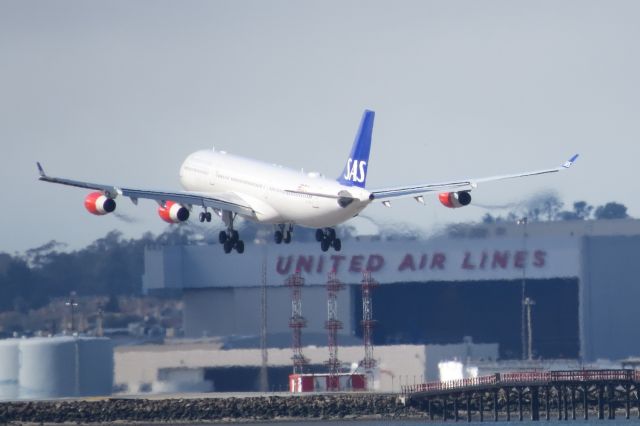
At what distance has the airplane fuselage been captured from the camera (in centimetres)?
10794

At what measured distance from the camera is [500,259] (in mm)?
195625

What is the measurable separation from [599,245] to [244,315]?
38188mm

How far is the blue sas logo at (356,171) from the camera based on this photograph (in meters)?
110

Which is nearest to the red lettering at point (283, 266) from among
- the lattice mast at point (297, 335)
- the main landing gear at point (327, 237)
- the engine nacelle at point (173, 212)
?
the lattice mast at point (297, 335)

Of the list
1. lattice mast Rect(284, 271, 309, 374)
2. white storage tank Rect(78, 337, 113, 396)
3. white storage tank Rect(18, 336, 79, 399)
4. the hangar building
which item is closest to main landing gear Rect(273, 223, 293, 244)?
white storage tank Rect(18, 336, 79, 399)

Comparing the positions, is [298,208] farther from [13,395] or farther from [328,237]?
[13,395]

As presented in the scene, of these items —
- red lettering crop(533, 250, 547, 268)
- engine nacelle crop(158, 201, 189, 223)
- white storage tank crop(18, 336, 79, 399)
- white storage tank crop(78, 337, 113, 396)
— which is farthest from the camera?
red lettering crop(533, 250, 547, 268)

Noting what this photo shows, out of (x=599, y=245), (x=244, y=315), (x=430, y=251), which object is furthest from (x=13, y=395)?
(x=599, y=245)

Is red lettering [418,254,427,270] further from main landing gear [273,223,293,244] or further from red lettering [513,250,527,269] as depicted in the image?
main landing gear [273,223,293,244]

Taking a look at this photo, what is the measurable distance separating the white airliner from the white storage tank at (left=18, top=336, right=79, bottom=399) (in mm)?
40377

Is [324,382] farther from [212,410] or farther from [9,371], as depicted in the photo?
[9,371]

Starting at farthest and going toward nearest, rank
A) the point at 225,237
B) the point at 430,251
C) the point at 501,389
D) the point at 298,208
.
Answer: the point at 430,251 < the point at 501,389 < the point at 225,237 < the point at 298,208

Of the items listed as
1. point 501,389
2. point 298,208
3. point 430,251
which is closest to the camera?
point 298,208

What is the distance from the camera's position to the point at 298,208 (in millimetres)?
110938
